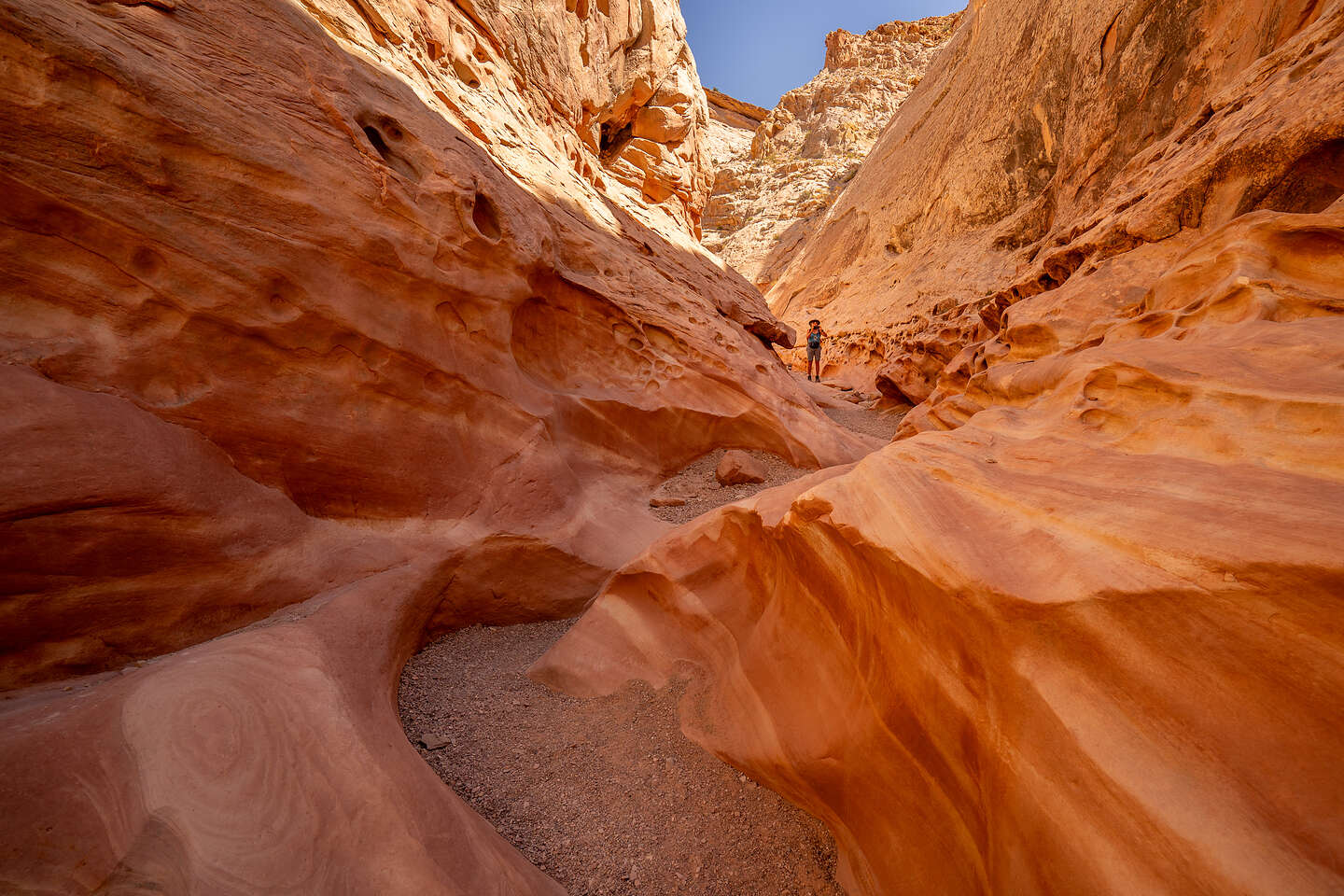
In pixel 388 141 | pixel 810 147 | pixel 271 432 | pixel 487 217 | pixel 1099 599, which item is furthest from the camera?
pixel 810 147

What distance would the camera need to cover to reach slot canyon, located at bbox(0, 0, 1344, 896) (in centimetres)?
125

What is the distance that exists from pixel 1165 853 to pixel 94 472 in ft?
12.8

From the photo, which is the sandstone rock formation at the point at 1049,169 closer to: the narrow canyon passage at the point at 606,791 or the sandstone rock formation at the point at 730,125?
the narrow canyon passage at the point at 606,791

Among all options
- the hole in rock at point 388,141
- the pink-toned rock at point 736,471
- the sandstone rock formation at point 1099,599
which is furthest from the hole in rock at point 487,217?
the sandstone rock formation at point 1099,599

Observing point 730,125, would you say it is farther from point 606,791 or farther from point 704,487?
point 606,791

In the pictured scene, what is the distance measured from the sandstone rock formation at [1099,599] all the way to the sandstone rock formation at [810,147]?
22.2m

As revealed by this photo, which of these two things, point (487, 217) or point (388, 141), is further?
point (487, 217)

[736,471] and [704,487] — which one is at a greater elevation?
[736,471]

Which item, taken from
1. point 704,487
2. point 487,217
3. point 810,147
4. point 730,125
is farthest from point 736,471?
point 730,125

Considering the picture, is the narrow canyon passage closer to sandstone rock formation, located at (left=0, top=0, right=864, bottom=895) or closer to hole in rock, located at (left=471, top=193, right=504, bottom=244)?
sandstone rock formation, located at (left=0, top=0, right=864, bottom=895)

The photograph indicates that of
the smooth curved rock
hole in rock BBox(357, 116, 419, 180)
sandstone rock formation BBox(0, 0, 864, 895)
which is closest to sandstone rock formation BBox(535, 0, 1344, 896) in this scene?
the smooth curved rock

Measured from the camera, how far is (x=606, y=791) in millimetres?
2104

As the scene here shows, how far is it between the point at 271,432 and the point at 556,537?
1.95m

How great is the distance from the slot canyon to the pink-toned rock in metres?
0.08
